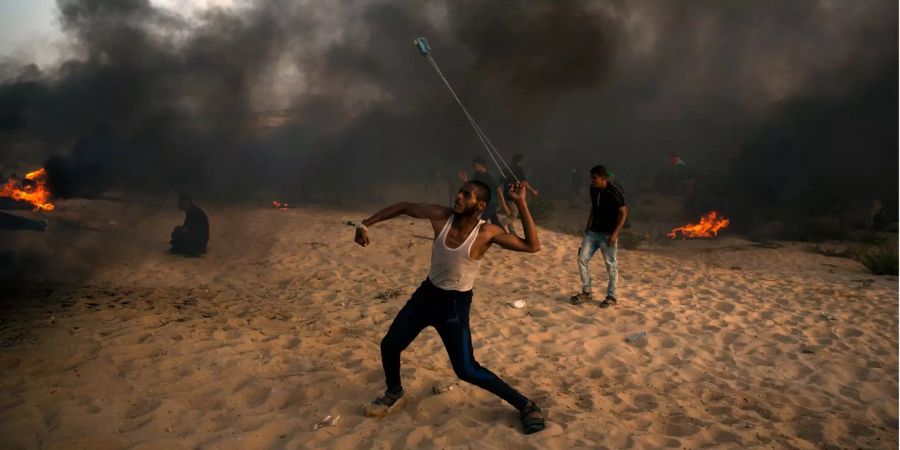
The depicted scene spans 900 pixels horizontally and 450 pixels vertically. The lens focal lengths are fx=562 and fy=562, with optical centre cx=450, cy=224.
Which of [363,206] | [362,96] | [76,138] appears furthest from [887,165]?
[76,138]

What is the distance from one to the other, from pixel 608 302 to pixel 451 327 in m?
3.51

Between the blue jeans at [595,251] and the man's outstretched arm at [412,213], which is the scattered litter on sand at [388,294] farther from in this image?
the man's outstretched arm at [412,213]

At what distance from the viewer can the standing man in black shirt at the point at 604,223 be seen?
19.1 feet

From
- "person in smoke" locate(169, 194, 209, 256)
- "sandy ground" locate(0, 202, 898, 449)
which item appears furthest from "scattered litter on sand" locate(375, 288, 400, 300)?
"person in smoke" locate(169, 194, 209, 256)

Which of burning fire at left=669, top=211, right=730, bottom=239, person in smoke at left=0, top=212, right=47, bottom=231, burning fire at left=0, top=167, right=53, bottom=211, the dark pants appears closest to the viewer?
the dark pants

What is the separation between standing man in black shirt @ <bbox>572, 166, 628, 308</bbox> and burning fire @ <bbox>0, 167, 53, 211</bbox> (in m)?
10.1

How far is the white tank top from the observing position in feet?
10.2

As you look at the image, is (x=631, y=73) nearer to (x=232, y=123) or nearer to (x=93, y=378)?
(x=232, y=123)

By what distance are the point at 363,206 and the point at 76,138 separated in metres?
7.08

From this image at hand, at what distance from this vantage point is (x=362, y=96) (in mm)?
20750

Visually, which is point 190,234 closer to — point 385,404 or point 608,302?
point 608,302

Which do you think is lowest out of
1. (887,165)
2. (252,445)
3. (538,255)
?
(252,445)

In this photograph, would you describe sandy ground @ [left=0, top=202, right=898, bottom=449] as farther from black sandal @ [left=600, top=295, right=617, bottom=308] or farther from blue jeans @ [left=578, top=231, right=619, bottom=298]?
blue jeans @ [left=578, top=231, right=619, bottom=298]

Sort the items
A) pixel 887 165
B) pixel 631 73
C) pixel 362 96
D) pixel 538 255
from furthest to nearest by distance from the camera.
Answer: pixel 631 73, pixel 362 96, pixel 887 165, pixel 538 255
